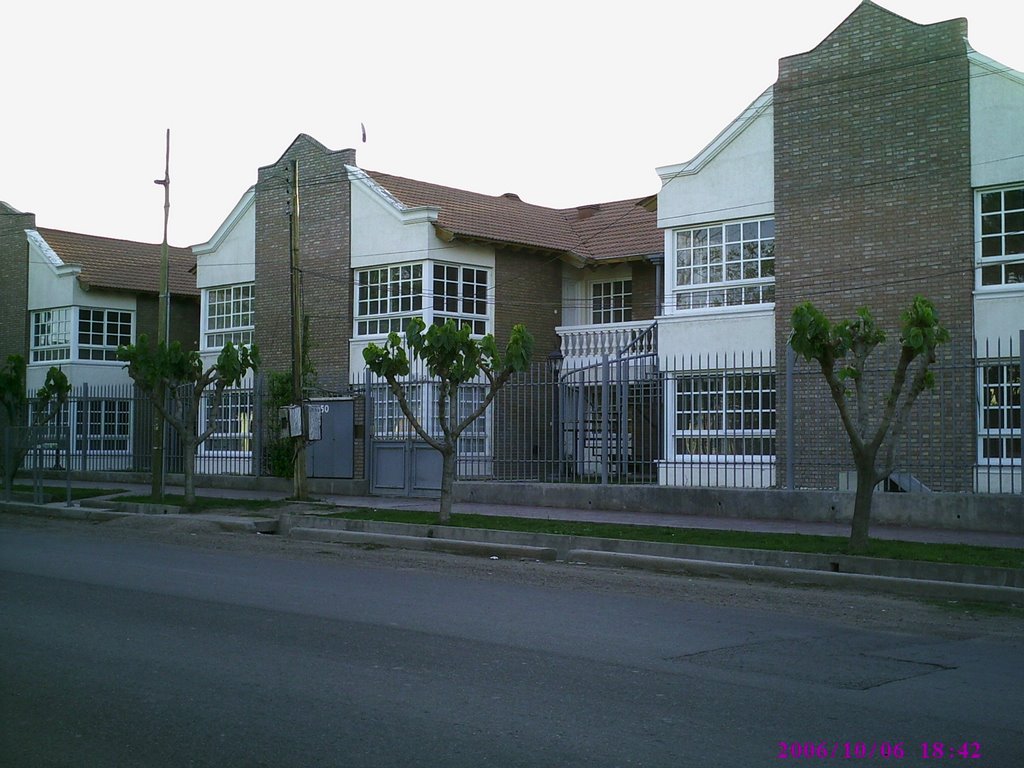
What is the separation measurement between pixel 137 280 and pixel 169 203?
12.6 metres

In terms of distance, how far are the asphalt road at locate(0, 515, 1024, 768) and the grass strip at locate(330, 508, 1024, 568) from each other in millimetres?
1462

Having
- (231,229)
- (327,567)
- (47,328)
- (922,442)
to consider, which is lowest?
(327,567)

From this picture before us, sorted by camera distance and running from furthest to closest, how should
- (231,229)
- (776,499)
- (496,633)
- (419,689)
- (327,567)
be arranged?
(231,229), (776,499), (327,567), (496,633), (419,689)

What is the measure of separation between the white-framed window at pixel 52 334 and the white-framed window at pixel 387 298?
11919 mm

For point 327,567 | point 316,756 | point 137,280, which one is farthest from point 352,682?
point 137,280

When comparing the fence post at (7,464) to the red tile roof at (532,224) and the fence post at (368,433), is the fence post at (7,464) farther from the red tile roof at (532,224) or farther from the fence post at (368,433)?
the red tile roof at (532,224)

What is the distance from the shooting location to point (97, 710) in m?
6.24

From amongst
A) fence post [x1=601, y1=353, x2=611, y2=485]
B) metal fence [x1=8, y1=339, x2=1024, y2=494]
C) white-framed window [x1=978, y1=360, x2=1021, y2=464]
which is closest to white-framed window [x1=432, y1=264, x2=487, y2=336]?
metal fence [x1=8, y1=339, x2=1024, y2=494]

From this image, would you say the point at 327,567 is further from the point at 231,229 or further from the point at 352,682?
the point at 231,229

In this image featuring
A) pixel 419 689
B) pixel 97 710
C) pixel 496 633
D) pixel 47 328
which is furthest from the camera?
pixel 47 328

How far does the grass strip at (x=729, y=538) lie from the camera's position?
12.3 meters

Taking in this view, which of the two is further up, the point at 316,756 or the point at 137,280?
the point at 137,280

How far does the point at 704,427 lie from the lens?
68.5ft
